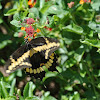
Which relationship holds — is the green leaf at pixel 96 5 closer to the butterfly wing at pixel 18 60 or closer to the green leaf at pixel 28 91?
the butterfly wing at pixel 18 60

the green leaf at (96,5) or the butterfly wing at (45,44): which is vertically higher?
the green leaf at (96,5)

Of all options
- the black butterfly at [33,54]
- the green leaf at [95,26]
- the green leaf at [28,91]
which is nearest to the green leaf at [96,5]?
the green leaf at [95,26]

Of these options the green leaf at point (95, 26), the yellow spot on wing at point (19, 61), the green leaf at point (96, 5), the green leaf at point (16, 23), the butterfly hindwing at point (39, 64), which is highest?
the green leaf at point (96, 5)

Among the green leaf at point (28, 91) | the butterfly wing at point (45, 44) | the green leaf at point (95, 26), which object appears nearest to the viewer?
the butterfly wing at point (45, 44)

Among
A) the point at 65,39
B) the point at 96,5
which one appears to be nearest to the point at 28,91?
the point at 65,39

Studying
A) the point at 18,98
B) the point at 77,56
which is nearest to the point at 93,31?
the point at 77,56

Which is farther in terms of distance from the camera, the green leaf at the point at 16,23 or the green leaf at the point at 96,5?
the green leaf at the point at 96,5

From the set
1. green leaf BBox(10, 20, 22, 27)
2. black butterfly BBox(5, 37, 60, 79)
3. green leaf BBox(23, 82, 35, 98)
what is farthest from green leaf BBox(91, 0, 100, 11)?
green leaf BBox(23, 82, 35, 98)

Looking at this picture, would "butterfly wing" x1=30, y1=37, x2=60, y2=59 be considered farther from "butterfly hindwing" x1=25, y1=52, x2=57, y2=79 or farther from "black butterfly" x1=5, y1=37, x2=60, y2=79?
"butterfly hindwing" x1=25, y1=52, x2=57, y2=79

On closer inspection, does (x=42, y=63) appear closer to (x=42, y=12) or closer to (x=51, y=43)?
(x=51, y=43)
